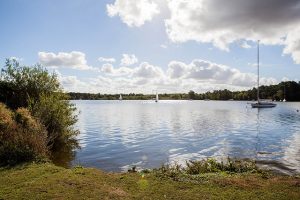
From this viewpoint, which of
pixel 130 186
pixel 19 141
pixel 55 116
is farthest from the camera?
pixel 55 116

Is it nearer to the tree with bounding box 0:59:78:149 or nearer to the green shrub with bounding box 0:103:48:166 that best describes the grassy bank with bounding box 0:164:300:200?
the green shrub with bounding box 0:103:48:166

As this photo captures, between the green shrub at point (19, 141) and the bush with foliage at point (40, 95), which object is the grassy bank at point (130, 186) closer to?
the green shrub at point (19, 141)

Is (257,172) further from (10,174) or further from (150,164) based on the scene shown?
(10,174)

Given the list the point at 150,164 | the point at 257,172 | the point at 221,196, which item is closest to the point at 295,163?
the point at 257,172

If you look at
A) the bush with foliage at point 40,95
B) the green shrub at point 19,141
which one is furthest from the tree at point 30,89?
the green shrub at point 19,141

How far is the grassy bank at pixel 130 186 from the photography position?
41.1 ft

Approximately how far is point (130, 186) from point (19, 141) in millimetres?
9194

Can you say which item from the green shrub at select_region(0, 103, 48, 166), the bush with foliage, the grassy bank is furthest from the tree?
the grassy bank

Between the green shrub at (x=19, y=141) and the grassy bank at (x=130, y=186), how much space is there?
2234 millimetres

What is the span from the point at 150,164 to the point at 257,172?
1044 centimetres

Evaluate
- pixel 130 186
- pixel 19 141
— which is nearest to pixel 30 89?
pixel 19 141

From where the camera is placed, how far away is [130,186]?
554 inches

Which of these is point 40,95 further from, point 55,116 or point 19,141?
point 19,141

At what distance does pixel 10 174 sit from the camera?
15.7 meters
